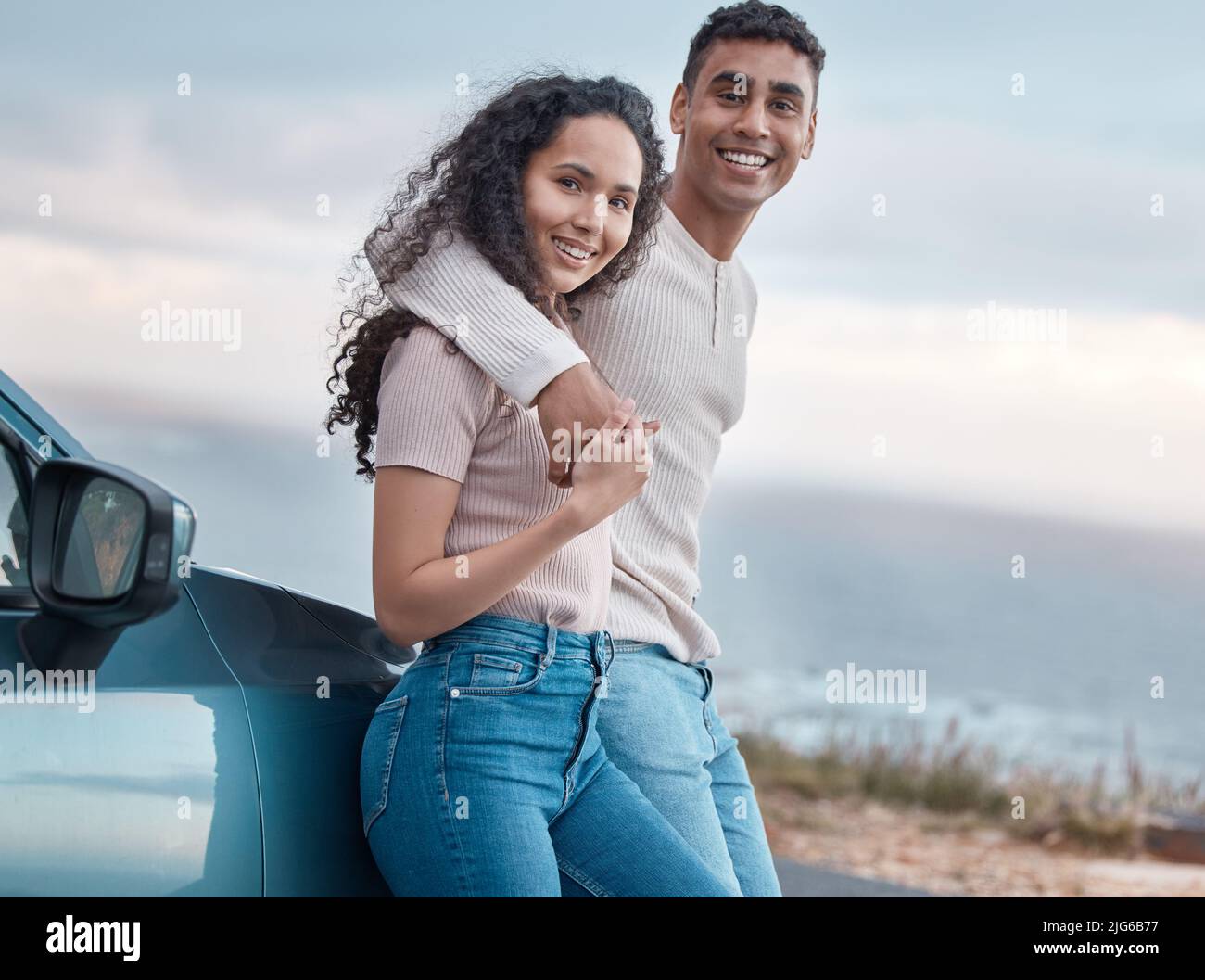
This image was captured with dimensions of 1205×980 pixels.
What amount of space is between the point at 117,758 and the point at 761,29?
2028 mm

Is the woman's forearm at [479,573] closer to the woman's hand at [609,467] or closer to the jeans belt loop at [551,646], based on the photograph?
the woman's hand at [609,467]

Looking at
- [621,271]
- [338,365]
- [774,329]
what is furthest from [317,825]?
[774,329]

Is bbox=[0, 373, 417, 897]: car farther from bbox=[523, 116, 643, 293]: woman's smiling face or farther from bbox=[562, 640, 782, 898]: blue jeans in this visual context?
bbox=[523, 116, 643, 293]: woman's smiling face

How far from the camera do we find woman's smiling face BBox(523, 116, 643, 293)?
2.15 metres

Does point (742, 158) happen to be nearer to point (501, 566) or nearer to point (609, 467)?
point (609, 467)

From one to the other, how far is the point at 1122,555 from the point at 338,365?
40105mm

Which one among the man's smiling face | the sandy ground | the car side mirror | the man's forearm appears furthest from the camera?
the sandy ground

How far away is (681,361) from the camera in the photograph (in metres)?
2.54

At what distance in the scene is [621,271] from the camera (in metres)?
2.47

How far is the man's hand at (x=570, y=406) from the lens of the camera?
6.09ft

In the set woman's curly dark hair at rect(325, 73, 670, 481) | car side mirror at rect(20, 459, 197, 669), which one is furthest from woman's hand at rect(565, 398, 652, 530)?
car side mirror at rect(20, 459, 197, 669)

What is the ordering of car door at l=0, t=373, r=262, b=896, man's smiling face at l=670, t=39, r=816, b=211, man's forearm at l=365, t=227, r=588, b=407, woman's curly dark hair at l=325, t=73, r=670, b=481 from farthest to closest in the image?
1. man's smiling face at l=670, t=39, r=816, b=211
2. woman's curly dark hair at l=325, t=73, r=670, b=481
3. man's forearm at l=365, t=227, r=588, b=407
4. car door at l=0, t=373, r=262, b=896

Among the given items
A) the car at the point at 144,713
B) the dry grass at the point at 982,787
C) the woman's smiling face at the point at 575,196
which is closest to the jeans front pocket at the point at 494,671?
the car at the point at 144,713

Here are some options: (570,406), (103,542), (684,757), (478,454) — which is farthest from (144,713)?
(684,757)
